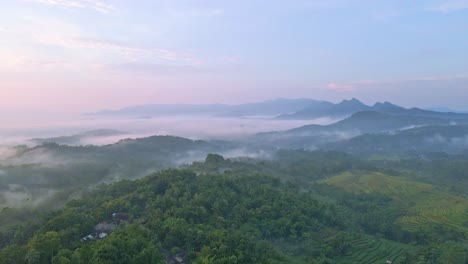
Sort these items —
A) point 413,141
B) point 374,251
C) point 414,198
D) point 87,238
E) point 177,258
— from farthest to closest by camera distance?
point 413,141
point 414,198
point 374,251
point 87,238
point 177,258

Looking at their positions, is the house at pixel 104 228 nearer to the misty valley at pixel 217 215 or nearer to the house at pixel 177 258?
the misty valley at pixel 217 215

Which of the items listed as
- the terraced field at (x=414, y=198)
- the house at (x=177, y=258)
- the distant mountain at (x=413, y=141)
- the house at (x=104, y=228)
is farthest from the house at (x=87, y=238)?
the distant mountain at (x=413, y=141)

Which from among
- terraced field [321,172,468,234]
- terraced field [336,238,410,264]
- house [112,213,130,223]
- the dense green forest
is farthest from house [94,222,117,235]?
terraced field [321,172,468,234]

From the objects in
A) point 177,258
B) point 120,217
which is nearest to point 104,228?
point 120,217

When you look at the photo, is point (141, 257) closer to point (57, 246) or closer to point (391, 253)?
point (57, 246)

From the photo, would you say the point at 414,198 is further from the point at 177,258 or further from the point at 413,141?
the point at 413,141

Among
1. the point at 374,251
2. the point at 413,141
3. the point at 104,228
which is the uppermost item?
the point at 104,228
